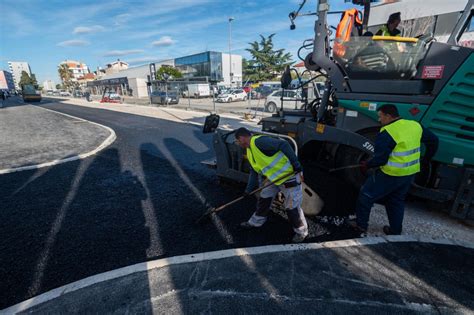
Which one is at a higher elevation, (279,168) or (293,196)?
(279,168)

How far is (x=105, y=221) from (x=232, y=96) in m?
28.9

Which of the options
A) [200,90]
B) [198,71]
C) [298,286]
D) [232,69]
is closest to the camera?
[298,286]

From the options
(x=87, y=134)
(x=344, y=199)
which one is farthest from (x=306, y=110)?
(x=87, y=134)

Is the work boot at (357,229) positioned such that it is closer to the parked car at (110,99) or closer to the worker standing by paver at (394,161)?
the worker standing by paver at (394,161)

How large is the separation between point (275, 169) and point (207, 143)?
5.93 metres

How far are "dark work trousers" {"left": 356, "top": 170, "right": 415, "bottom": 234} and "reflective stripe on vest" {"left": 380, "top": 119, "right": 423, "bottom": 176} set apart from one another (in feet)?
0.39

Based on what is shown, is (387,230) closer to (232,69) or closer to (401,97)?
(401,97)

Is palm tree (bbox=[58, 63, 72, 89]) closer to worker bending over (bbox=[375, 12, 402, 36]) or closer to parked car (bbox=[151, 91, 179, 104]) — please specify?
parked car (bbox=[151, 91, 179, 104])

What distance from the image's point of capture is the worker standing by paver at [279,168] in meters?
2.94

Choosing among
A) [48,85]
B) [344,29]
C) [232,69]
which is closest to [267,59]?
[232,69]

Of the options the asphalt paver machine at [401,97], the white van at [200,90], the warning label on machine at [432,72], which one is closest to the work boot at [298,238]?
the asphalt paver machine at [401,97]

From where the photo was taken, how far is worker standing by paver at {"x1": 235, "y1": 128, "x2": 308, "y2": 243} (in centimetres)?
294

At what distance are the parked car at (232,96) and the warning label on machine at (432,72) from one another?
92.8 feet

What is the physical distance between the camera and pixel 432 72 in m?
3.10
